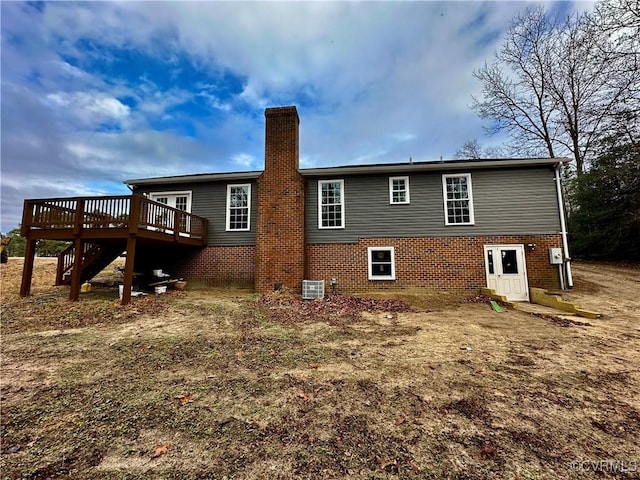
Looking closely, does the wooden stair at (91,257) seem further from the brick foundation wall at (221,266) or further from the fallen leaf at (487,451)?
the fallen leaf at (487,451)

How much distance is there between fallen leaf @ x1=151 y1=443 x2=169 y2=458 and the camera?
7.78 feet

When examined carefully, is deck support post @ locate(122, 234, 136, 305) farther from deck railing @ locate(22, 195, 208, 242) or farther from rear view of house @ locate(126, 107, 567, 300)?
rear view of house @ locate(126, 107, 567, 300)

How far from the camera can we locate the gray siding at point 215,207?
11.6m

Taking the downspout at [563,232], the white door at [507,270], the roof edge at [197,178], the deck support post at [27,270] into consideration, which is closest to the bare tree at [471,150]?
the downspout at [563,232]

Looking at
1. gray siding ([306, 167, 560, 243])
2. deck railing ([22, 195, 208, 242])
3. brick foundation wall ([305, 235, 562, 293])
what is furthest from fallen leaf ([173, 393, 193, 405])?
gray siding ([306, 167, 560, 243])

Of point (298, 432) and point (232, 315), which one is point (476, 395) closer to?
point (298, 432)

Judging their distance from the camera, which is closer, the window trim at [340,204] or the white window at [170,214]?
the white window at [170,214]

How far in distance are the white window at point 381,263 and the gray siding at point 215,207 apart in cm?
493

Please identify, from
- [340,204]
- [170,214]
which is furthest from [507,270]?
[170,214]

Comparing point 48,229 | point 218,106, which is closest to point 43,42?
point 48,229

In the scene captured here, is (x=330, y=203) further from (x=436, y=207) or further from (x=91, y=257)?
(x=91, y=257)

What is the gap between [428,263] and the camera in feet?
34.2

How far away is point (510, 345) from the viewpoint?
17.1ft

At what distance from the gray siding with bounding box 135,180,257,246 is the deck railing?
221 cm
